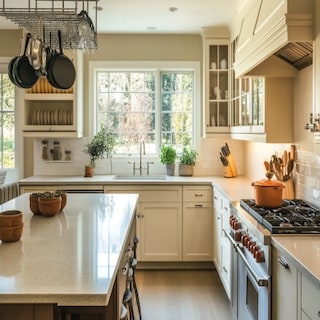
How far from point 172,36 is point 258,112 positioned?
2.02 metres

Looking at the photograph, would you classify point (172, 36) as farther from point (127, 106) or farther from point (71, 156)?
point (71, 156)

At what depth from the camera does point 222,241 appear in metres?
3.50

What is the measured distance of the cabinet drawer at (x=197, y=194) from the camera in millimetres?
4059

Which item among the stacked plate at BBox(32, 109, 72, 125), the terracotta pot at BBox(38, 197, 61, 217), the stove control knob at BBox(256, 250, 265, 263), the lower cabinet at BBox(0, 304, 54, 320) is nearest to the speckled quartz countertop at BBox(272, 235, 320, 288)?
the stove control knob at BBox(256, 250, 265, 263)

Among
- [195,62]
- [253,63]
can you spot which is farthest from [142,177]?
[253,63]

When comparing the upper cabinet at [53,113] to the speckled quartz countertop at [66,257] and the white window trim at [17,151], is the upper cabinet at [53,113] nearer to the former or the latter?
the white window trim at [17,151]

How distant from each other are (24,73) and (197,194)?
224 cm

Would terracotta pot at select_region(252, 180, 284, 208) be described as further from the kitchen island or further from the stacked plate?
the stacked plate

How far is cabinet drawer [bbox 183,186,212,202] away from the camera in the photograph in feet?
13.3

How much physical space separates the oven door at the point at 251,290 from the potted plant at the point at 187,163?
2.06 meters

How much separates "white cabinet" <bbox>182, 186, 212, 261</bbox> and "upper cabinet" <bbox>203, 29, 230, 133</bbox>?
78cm

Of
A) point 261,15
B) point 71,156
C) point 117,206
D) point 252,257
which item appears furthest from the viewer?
point 71,156

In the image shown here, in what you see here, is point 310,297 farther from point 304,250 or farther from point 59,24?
Answer: point 59,24

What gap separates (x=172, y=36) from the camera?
15.2ft
